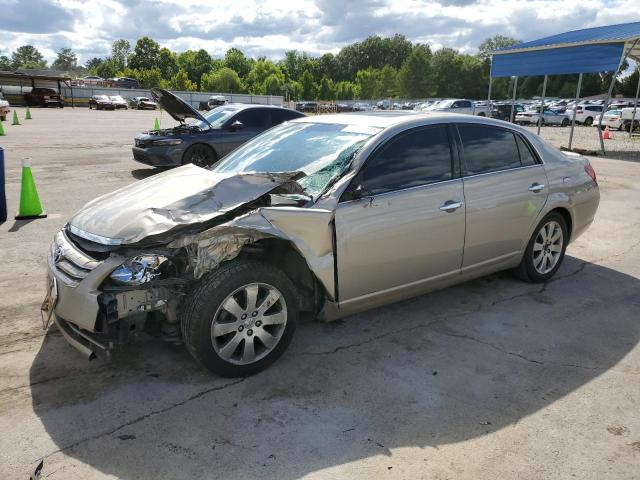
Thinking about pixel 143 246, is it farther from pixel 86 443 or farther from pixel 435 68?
pixel 435 68

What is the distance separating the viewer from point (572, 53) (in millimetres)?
17156

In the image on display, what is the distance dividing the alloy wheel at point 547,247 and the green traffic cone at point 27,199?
6.36m

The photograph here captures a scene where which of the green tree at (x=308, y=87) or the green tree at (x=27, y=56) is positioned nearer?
the green tree at (x=308, y=87)

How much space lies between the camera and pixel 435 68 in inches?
4006

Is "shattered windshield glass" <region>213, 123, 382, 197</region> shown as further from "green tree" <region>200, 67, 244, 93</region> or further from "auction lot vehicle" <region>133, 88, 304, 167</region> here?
"green tree" <region>200, 67, 244, 93</region>

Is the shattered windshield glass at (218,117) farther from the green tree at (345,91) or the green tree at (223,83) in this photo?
the green tree at (345,91)

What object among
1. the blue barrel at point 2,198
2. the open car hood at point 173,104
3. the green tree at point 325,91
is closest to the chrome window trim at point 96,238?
the blue barrel at point 2,198

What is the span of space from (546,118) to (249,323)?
36784 millimetres

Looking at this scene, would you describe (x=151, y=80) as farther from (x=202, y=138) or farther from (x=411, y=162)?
(x=411, y=162)

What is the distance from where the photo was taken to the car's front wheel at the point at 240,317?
123 inches

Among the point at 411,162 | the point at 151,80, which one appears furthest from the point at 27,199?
the point at 151,80

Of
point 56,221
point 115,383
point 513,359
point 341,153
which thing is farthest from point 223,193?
point 56,221

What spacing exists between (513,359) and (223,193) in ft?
7.63

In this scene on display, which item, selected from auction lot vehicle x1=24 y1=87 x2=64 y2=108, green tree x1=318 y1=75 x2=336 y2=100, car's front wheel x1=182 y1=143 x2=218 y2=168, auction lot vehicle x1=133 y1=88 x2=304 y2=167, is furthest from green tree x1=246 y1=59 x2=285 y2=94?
car's front wheel x1=182 y1=143 x2=218 y2=168
